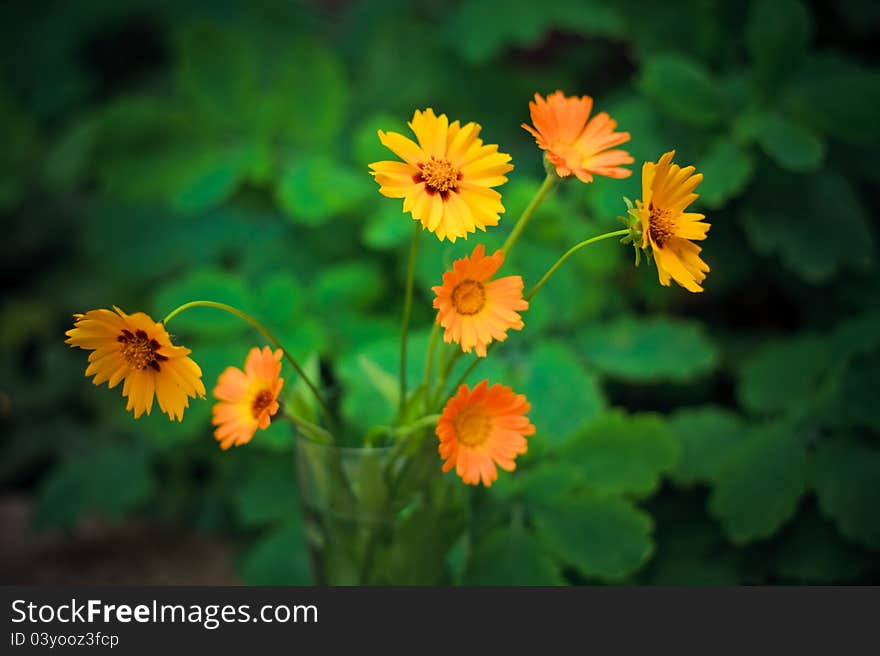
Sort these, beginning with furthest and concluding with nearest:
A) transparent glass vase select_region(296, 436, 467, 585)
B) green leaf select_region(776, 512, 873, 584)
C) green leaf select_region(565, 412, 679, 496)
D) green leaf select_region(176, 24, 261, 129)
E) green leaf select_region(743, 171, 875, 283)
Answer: green leaf select_region(176, 24, 261, 129), green leaf select_region(743, 171, 875, 283), green leaf select_region(776, 512, 873, 584), green leaf select_region(565, 412, 679, 496), transparent glass vase select_region(296, 436, 467, 585)

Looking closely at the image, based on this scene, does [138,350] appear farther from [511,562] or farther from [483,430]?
[511,562]

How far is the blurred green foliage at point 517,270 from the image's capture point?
34.9 inches

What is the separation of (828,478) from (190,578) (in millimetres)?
906

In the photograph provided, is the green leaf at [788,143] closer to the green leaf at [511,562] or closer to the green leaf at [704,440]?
the green leaf at [704,440]

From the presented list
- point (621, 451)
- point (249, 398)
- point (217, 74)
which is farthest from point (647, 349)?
point (217, 74)

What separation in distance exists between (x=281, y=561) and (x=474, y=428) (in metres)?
0.51

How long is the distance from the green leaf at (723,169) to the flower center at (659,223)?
0.44 meters

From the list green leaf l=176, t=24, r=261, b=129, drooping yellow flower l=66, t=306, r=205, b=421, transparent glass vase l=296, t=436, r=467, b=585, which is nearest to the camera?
drooping yellow flower l=66, t=306, r=205, b=421

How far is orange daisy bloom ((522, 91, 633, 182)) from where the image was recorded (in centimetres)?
57

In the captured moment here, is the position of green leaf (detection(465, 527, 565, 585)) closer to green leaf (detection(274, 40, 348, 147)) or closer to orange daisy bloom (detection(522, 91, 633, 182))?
orange daisy bloom (detection(522, 91, 633, 182))

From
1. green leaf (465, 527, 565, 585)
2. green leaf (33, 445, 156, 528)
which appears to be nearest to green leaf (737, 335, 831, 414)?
green leaf (465, 527, 565, 585)

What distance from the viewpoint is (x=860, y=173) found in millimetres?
1143

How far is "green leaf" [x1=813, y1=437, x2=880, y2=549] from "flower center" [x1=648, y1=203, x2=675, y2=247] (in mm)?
491

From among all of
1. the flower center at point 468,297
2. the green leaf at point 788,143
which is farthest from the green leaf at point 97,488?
the green leaf at point 788,143
